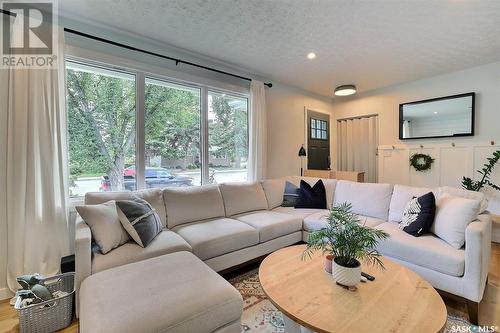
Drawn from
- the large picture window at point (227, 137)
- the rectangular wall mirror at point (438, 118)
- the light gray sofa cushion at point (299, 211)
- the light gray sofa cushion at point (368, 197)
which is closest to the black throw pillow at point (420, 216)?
the light gray sofa cushion at point (368, 197)

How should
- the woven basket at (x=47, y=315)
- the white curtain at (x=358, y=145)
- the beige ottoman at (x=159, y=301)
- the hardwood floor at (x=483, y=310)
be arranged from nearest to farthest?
the beige ottoman at (x=159, y=301)
the woven basket at (x=47, y=315)
the hardwood floor at (x=483, y=310)
the white curtain at (x=358, y=145)

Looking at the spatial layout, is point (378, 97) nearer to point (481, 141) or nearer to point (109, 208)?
point (481, 141)

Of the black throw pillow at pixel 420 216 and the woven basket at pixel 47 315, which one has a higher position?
the black throw pillow at pixel 420 216

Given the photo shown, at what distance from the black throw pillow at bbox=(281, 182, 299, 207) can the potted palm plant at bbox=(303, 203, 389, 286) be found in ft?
6.34

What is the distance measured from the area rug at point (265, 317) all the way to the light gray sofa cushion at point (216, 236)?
0.38m

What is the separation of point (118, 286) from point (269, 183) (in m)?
2.39

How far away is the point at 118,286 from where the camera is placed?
50.7 inches

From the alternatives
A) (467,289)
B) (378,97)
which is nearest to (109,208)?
(467,289)

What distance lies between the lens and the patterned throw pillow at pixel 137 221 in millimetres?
1873

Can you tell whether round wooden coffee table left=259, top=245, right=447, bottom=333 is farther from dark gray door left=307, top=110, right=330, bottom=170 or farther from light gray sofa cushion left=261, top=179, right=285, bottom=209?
dark gray door left=307, top=110, right=330, bottom=170

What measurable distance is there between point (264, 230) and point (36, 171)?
2.10 metres

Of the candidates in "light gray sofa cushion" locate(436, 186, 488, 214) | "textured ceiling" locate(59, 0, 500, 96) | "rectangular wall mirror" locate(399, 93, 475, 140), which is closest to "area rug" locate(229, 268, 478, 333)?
"light gray sofa cushion" locate(436, 186, 488, 214)

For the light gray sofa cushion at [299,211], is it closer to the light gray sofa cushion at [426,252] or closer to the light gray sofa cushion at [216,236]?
the light gray sofa cushion at [216,236]

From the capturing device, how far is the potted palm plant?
1301 millimetres
